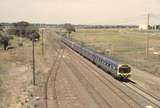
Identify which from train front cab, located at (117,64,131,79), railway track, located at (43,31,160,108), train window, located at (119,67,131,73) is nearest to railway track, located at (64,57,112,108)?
railway track, located at (43,31,160,108)

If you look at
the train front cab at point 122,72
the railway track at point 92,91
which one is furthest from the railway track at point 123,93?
the train front cab at point 122,72

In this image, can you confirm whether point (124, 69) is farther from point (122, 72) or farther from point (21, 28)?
point (21, 28)

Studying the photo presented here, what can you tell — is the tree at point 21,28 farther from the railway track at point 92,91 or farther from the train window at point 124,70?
the train window at point 124,70

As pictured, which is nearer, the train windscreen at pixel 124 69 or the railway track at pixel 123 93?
the railway track at pixel 123 93

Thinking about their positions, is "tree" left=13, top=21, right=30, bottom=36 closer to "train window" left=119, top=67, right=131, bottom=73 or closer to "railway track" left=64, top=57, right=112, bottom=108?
"railway track" left=64, top=57, right=112, bottom=108

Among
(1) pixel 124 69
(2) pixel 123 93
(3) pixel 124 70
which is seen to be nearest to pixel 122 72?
(3) pixel 124 70

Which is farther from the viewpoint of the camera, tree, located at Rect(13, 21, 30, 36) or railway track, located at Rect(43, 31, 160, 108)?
tree, located at Rect(13, 21, 30, 36)

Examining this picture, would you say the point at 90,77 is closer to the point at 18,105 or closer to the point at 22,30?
the point at 18,105

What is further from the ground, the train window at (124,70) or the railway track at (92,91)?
the train window at (124,70)

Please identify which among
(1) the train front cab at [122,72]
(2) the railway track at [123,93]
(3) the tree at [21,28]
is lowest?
(2) the railway track at [123,93]

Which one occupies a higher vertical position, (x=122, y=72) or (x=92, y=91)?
(x=122, y=72)

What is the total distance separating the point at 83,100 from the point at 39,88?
9.92 m

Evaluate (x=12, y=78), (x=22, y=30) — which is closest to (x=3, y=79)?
(x=12, y=78)

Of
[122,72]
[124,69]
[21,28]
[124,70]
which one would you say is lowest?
[122,72]
